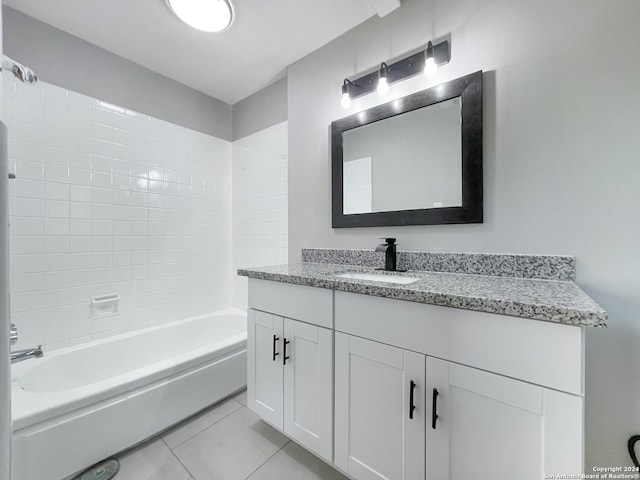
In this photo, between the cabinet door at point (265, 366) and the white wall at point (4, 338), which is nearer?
the white wall at point (4, 338)

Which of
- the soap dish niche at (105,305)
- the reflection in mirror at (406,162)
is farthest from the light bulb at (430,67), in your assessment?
the soap dish niche at (105,305)

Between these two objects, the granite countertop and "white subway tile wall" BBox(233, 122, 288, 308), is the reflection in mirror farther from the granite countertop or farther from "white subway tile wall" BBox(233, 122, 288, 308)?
"white subway tile wall" BBox(233, 122, 288, 308)

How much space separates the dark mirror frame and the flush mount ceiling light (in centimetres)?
93

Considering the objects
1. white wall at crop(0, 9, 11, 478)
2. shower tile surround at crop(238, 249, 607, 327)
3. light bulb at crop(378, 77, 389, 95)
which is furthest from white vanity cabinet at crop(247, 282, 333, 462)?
light bulb at crop(378, 77, 389, 95)

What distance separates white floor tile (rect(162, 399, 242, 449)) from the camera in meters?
1.46

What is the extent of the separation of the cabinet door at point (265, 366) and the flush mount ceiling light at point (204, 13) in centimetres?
173

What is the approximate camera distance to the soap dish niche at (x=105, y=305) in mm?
1820

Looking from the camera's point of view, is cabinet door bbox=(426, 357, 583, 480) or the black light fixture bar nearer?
cabinet door bbox=(426, 357, 583, 480)

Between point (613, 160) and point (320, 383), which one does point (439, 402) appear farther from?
point (613, 160)

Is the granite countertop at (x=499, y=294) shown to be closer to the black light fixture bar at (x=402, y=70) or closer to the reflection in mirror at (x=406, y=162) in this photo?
the reflection in mirror at (x=406, y=162)

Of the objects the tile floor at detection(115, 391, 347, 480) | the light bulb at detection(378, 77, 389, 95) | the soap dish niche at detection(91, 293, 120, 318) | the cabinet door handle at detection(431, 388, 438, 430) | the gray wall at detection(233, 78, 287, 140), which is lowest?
the tile floor at detection(115, 391, 347, 480)

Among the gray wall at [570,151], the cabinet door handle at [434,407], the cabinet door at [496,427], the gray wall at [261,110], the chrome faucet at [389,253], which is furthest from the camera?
the gray wall at [261,110]

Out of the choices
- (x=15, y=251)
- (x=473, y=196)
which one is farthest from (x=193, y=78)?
(x=473, y=196)

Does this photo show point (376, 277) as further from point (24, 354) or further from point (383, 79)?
point (24, 354)
